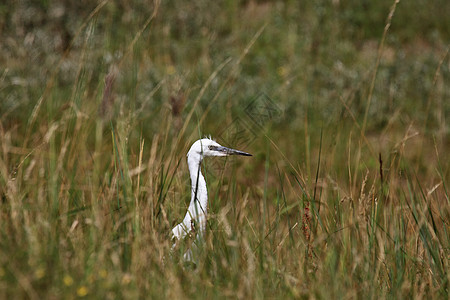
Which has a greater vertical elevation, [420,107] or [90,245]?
[90,245]

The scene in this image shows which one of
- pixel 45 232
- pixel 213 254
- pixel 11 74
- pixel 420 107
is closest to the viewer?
pixel 45 232

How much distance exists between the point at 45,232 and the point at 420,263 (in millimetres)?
1736

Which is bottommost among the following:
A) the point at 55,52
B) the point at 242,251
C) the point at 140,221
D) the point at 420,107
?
the point at 420,107

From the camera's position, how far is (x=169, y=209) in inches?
126

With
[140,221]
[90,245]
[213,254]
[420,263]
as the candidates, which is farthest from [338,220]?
[90,245]

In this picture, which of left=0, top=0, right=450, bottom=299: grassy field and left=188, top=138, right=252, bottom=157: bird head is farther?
left=188, top=138, right=252, bottom=157: bird head

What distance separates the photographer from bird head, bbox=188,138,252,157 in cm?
379

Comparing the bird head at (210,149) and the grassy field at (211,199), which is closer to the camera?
the grassy field at (211,199)

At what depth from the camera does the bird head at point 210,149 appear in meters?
3.79

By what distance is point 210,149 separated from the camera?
12.6 feet

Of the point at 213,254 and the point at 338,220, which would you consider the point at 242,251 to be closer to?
the point at 213,254

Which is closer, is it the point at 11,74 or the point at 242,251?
the point at 242,251

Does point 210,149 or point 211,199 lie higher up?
point 210,149

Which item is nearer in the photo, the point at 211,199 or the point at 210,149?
the point at 210,149
